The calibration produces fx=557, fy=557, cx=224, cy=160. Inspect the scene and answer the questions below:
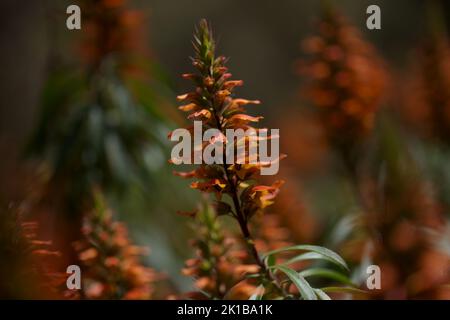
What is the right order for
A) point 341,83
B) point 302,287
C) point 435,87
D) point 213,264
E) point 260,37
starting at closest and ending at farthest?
point 302,287 < point 213,264 < point 341,83 < point 435,87 < point 260,37

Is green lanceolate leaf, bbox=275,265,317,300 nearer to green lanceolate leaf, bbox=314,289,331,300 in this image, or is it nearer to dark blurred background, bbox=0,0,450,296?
green lanceolate leaf, bbox=314,289,331,300

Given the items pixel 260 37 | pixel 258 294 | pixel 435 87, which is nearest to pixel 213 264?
pixel 258 294

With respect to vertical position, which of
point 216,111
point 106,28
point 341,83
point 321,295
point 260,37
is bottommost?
point 321,295

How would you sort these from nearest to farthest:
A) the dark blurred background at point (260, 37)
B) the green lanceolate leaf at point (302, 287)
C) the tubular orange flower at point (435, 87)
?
the green lanceolate leaf at point (302, 287)
the tubular orange flower at point (435, 87)
the dark blurred background at point (260, 37)

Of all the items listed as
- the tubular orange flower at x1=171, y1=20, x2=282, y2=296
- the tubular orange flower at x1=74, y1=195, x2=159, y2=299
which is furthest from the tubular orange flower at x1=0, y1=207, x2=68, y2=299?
the tubular orange flower at x1=171, y1=20, x2=282, y2=296

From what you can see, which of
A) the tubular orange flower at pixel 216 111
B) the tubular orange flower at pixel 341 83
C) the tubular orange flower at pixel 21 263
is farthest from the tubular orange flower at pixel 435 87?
the tubular orange flower at pixel 21 263

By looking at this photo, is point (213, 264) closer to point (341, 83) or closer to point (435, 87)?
point (341, 83)

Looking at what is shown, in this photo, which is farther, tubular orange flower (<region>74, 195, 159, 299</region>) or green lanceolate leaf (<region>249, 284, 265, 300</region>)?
tubular orange flower (<region>74, 195, 159, 299</region>)

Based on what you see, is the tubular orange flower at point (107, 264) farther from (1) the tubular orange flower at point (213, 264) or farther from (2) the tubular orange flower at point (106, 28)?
(2) the tubular orange flower at point (106, 28)

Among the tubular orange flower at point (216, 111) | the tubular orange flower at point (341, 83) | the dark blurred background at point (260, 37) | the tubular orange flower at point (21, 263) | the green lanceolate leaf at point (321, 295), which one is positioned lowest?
the green lanceolate leaf at point (321, 295)

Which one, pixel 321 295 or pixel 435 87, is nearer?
pixel 321 295

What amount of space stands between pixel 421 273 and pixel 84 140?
27.6 inches

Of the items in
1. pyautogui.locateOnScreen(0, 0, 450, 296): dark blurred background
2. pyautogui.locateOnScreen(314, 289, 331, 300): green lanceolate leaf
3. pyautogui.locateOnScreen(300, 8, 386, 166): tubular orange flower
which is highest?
pyautogui.locateOnScreen(0, 0, 450, 296): dark blurred background
